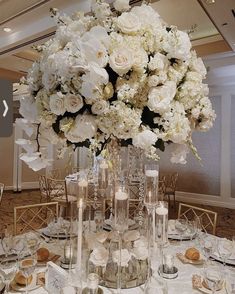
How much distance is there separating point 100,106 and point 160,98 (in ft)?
0.86

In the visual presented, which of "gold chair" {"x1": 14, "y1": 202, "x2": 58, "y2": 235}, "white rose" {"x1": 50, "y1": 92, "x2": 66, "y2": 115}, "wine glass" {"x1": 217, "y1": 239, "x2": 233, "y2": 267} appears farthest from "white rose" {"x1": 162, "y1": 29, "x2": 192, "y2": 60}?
"gold chair" {"x1": 14, "y1": 202, "x2": 58, "y2": 235}

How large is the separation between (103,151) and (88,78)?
40cm

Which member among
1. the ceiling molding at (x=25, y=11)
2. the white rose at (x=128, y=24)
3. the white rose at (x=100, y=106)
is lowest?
the white rose at (x=100, y=106)

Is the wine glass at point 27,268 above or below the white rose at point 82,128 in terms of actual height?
below

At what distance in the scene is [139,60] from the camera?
47.8 inches

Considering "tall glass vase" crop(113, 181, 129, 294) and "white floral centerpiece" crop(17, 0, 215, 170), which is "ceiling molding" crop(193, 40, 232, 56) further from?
"tall glass vase" crop(113, 181, 129, 294)

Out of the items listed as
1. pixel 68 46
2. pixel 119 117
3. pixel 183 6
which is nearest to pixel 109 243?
pixel 119 117

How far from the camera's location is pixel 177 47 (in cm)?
129

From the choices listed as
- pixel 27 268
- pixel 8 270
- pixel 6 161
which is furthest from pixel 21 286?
pixel 6 161

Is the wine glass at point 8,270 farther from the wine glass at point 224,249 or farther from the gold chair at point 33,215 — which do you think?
the wine glass at point 224,249

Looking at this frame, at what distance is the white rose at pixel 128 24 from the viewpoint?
125 cm

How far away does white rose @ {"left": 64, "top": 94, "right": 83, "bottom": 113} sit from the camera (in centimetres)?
118

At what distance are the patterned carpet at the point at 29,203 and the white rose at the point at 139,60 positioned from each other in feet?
→ 13.8

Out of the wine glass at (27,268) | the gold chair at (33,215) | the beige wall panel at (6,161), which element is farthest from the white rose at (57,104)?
the beige wall panel at (6,161)
